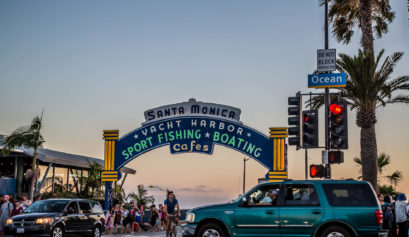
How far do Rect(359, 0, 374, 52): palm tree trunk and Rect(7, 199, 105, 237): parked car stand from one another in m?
17.2

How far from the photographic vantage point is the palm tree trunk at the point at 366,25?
101 ft

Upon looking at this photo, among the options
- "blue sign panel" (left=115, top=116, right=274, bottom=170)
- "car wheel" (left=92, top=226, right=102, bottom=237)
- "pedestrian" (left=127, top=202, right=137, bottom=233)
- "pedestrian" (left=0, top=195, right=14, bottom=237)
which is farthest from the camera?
"pedestrian" (left=127, top=202, right=137, bottom=233)

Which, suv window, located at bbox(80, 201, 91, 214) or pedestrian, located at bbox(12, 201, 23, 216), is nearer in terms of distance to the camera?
pedestrian, located at bbox(12, 201, 23, 216)

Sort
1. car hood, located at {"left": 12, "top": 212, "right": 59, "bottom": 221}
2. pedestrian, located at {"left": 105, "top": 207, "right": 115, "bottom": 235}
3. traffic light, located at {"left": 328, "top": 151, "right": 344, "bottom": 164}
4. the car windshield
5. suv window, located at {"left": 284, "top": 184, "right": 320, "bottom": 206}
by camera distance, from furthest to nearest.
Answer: pedestrian, located at {"left": 105, "top": 207, "right": 115, "bottom": 235}, the car windshield, car hood, located at {"left": 12, "top": 212, "right": 59, "bottom": 221}, traffic light, located at {"left": 328, "top": 151, "right": 344, "bottom": 164}, suv window, located at {"left": 284, "top": 184, "right": 320, "bottom": 206}

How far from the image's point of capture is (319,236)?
13.8 metres

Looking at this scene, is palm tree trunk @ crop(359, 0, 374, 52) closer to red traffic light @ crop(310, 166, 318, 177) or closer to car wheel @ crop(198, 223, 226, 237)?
red traffic light @ crop(310, 166, 318, 177)

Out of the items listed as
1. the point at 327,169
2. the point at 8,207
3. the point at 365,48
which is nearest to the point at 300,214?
the point at 327,169

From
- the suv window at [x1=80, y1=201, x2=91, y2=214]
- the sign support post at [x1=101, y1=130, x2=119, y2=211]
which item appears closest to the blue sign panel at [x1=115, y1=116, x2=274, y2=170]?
the sign support post at [x1=101, y1=130, x2=119, y2=211]

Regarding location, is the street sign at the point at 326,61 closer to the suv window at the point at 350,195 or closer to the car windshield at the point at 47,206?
the suv window at the point at 350,195

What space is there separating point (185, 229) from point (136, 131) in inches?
698

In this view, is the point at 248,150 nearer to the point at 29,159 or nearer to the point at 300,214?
the point at 300,214

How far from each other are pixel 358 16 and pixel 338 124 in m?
17.8

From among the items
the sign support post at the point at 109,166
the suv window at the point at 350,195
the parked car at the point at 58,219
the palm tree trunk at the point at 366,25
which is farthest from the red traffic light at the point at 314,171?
the sign support post at the point at 109,166

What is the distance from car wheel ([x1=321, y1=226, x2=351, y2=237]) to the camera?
536 inches
